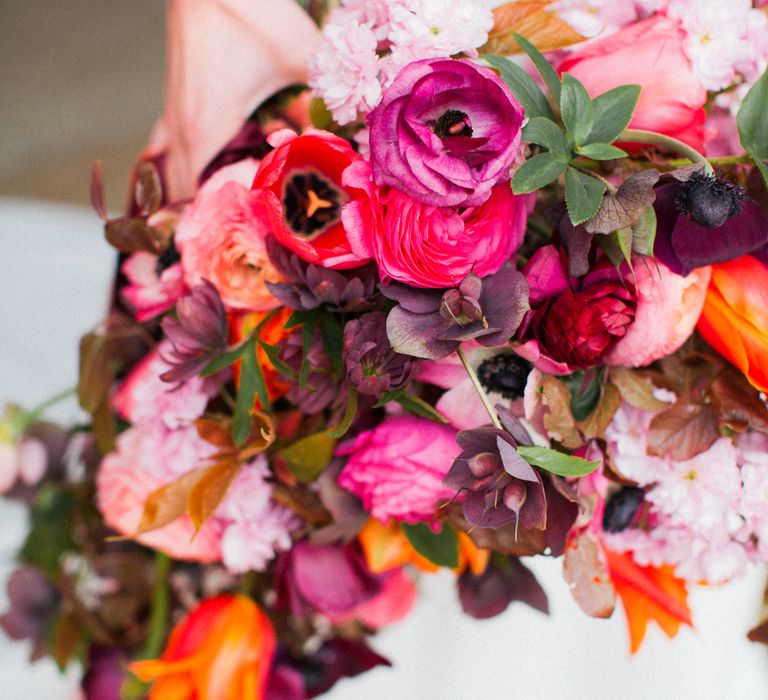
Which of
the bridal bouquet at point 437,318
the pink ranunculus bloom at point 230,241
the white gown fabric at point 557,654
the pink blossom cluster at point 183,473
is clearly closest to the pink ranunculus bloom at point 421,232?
the bridal bouquet at point 437,318

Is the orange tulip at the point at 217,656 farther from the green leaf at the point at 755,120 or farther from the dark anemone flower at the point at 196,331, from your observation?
the green leaf at the point at 755,120

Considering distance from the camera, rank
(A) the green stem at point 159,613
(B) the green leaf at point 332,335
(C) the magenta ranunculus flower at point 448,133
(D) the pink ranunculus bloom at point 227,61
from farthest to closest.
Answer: (A) the green stem at point 159,613, (D) the pink ranunculus bloom at point 227,61, (B) the green leaf at point 332,335, (C) the magenta ranunculus flower at point 448,133

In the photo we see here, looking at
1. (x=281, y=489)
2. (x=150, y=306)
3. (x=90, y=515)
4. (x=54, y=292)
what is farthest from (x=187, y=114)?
(x=54, y=292)

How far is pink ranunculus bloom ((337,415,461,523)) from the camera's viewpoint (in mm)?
466

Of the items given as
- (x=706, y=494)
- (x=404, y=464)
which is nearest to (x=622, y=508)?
(x=706, y=494)

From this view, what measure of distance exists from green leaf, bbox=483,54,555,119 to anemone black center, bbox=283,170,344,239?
4.9 inches

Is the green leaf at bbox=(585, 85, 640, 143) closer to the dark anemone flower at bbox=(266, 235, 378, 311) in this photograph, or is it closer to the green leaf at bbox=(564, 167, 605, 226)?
the green leaf at bbox=(564, 167, 605, 226)

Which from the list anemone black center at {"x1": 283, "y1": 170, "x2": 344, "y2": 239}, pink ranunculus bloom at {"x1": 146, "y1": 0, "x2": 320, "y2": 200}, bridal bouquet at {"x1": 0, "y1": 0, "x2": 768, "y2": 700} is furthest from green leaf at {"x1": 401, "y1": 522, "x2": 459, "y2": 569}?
pink ranunculus bloom at {"x1": 146, "y1": 0, "x2": 320, "y2": 200}

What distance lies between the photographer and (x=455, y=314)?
0.41 metres

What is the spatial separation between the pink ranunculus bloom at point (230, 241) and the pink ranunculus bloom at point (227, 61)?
0.11 metres

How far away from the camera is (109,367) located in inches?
24.6

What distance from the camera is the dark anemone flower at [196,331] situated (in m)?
0.49

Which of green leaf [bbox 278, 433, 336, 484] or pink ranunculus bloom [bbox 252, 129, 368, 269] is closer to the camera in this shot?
pink ranunculus bloom [bbox 252, 129, 368, 269]

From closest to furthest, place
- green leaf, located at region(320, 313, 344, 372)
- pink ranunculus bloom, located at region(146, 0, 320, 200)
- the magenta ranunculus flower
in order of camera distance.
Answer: the magenta ranunculus flower < green leaf, located at region(320, 313, 344, 372) < pink ranunculus bloom, located at region(146, 0, 320, 200)
